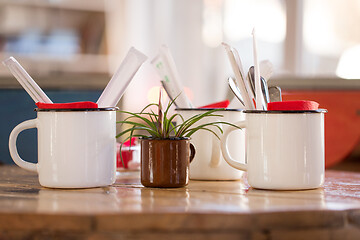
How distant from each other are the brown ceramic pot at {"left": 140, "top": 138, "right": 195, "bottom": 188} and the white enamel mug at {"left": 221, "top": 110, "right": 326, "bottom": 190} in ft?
0.39

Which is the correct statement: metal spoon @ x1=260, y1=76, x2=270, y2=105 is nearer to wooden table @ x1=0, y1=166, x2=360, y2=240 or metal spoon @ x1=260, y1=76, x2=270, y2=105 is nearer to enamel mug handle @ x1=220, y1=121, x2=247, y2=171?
enamel mug handle @ x1=220, y1=121, x2=247, y2=171

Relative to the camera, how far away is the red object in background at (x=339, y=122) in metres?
2.02

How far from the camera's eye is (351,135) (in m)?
2.08

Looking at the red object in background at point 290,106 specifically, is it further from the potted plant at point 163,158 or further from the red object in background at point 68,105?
the red object in background at point 68,105

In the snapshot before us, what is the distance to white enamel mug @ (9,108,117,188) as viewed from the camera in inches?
34.2

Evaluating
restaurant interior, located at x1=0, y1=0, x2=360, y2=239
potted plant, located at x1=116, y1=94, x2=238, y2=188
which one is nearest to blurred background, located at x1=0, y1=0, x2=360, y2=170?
restaurant interior, located at x1=0, y1=0, x2=360, y2=239

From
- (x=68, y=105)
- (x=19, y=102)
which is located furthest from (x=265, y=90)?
(x=19, y=102)

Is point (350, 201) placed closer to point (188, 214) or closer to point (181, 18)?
point (188, 214)

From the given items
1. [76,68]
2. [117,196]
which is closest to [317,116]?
[117,196]

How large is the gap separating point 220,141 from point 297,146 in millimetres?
175

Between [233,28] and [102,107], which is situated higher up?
[233,28]

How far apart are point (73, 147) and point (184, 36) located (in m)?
2.96

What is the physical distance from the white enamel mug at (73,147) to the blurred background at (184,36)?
272 centimetres

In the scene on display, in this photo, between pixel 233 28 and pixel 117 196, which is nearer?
pixel 117 196
